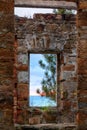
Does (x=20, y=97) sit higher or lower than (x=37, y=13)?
lower

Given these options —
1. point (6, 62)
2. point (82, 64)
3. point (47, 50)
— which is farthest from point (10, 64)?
point (47, 50)

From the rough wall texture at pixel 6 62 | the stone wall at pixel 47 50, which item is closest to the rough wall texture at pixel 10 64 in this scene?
the rough wall texture at pixel 6 62

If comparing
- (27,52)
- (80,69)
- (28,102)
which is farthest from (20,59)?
(80,69)

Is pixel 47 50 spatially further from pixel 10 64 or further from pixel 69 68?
pixel 10 64

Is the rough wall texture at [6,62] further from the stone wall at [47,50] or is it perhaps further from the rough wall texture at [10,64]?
the stone wall at [47,50]

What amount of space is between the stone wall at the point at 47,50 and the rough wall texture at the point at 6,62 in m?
4.06

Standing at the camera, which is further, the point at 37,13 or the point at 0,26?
the point at 37,13

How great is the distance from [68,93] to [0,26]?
190 inches

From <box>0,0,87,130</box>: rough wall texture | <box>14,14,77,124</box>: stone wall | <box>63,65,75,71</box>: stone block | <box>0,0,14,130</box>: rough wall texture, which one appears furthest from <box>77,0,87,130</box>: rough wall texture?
<box>63,65,75,71</box>: stone block

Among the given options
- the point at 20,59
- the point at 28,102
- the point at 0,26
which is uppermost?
the point at 0,26

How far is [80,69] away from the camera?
729 centimetres

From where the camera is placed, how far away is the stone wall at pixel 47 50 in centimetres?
1132

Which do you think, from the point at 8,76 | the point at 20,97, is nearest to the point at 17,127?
the point at 8,76

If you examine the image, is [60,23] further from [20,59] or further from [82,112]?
[82,112]
